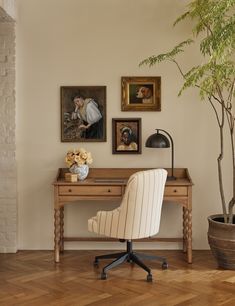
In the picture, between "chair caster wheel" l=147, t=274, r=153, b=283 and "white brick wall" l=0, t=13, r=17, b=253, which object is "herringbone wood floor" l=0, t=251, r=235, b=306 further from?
"white brick wall" l=0, t=13, r=17, b=253

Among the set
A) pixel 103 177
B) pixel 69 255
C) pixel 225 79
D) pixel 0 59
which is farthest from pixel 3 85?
pixel 225 79

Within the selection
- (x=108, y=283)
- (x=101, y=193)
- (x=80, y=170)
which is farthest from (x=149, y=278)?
(x=80, y=170)

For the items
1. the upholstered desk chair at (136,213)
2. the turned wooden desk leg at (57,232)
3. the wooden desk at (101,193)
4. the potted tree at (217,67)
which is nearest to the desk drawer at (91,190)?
the wooden desk at (101,193)

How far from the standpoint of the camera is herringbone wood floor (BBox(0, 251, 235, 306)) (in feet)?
12.1

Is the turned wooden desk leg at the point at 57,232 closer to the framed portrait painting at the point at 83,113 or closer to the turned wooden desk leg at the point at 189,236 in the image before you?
the framed portrait painting at the point at 83,113

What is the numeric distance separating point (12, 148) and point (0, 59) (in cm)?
93

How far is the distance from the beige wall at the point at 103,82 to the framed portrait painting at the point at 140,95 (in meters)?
0.07

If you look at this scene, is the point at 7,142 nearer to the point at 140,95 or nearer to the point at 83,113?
the point at 83,113

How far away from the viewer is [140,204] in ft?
13.5

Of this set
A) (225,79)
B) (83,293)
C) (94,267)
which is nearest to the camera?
(83,293)

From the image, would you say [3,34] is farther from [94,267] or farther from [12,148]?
[94,267]

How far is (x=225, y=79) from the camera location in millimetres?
4258

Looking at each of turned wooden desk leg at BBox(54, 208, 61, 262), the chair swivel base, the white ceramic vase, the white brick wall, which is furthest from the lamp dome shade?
the white brick wall

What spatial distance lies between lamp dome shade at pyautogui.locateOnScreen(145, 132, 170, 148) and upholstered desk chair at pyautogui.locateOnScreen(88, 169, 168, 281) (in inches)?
20.6
